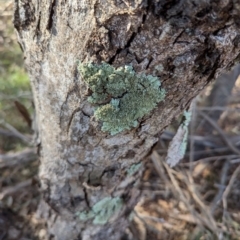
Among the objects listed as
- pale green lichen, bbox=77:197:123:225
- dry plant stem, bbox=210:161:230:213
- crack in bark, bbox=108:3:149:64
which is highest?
crack in bark, bbox=108:3:149:64

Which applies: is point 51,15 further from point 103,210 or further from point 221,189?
point 221,189

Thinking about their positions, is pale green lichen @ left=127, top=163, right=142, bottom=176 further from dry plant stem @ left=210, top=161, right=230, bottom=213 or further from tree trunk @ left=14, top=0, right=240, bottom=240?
dry plant stem @ left=210, top=161, right=230, bottom=213

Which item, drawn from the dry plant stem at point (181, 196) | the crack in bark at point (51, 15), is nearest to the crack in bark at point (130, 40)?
the crack in bark at point (51, 15)

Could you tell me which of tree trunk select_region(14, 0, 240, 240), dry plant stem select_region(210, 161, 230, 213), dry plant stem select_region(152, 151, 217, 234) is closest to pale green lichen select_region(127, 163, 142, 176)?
tree trunk select_region(14, 0, 240, 240)

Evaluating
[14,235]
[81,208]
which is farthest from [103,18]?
[14,235]

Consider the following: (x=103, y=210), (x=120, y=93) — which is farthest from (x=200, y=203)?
(x=120, y=93)

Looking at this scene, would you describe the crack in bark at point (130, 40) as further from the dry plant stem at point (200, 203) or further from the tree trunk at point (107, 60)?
the dry plant stem at point (200, 203)
